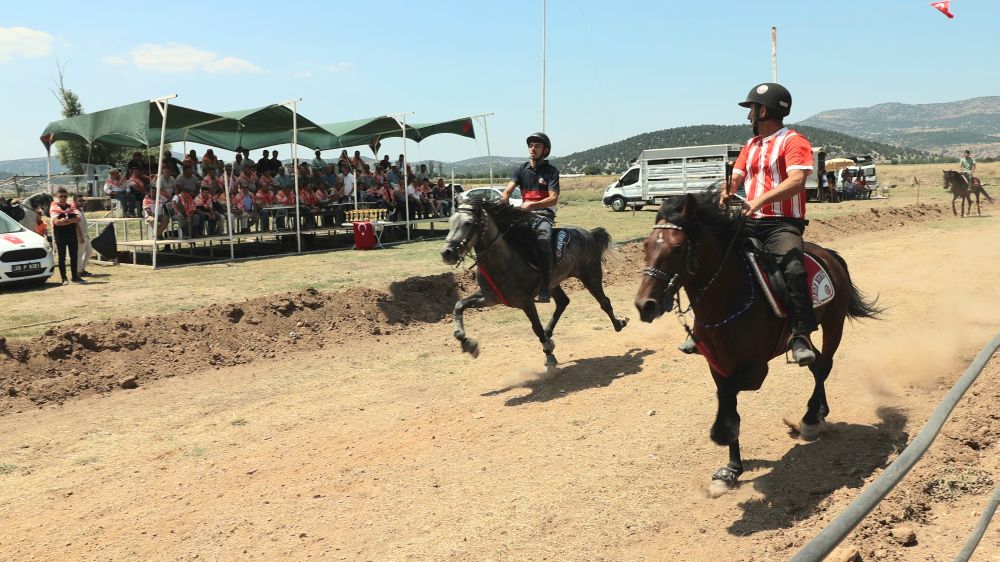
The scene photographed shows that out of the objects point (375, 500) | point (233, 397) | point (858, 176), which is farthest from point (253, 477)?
point (858, 176)

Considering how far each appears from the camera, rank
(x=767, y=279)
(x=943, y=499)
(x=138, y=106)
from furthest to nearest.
A: (x=138, y=106), (x=767, y=279), (x=943, y=499)

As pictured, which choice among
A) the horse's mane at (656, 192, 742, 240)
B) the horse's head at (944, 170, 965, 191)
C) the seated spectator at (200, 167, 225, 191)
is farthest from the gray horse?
the horse's head at (944, 170, 965, 191)

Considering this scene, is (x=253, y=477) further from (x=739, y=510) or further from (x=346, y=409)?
(x=739, y=510)

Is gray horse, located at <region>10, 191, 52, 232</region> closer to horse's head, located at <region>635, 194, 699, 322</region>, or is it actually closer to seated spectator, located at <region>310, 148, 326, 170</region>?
seated spectator, located at <region>310, 148, 326, 170</region>

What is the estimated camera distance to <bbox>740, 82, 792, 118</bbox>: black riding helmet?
586 cm

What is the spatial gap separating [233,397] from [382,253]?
1236cm

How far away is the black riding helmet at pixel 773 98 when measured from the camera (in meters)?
5.86

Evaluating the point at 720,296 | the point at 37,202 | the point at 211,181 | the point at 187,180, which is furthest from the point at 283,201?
the point at 720,296

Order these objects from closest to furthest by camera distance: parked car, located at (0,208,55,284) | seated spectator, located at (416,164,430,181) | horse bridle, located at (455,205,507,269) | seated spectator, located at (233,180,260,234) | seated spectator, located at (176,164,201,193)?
horse bridle, located at (455,205,507,269) < parked car, located at (0,208,55,284) < seated spectator, located at (176,164,201,193) < seated spectator, located at (233,180,260,234) < seated spectator, located at (416,164,430,181)

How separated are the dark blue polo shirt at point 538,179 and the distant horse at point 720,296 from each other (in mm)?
4403

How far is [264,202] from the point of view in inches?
855

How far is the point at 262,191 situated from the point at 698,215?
18732 millimetres

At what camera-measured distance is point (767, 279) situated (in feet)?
18.1

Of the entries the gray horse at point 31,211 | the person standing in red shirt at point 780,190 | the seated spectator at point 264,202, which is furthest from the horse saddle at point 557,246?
the gray horse at point 31,211
